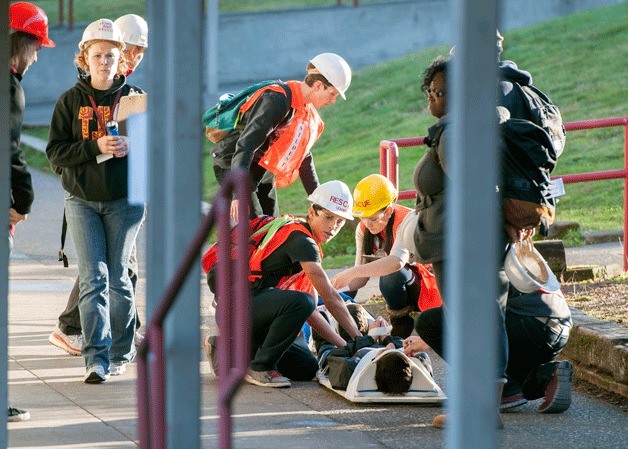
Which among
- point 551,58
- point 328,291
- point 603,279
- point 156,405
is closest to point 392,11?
point 551,58

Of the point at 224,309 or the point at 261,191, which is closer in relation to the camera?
the point at 224,309

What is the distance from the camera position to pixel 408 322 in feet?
26.8

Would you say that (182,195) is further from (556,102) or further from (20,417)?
(556,102)

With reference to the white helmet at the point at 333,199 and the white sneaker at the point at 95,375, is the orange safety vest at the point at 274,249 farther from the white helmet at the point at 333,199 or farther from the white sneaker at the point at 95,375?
the white sneaker at the point at 95,375

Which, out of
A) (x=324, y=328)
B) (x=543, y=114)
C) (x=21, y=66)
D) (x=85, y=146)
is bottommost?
(x=324, y=328)

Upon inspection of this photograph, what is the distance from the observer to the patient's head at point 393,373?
6578 millimetres

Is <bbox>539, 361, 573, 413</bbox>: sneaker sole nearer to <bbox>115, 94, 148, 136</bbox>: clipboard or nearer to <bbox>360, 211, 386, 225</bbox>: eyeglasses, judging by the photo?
<bbox>360, 211, 386, 225</bbox>: eyeglasses

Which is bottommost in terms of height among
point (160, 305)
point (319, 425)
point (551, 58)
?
point (319, 425)

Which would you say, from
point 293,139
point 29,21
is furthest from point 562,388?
point 29,21

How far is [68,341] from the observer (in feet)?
25.2

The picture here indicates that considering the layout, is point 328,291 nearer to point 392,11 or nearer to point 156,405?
point 156,405

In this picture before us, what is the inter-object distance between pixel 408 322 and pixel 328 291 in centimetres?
133

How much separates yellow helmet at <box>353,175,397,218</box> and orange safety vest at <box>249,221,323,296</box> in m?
0.76

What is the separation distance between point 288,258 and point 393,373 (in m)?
0.87
